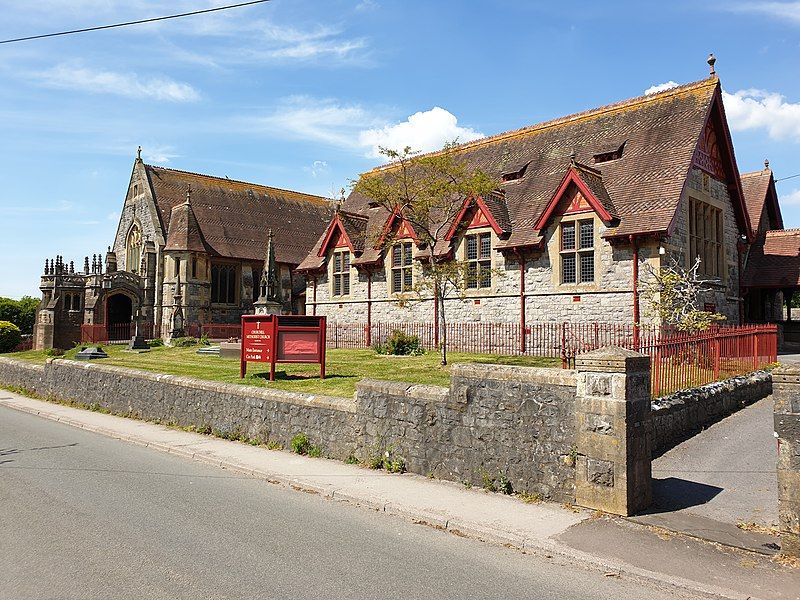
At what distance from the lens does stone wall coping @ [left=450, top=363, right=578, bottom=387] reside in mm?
7957

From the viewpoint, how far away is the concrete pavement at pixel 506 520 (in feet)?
19.2

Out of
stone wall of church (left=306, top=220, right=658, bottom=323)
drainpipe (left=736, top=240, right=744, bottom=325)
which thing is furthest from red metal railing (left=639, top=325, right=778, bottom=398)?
drainpipe (left=736, top=240, right=744, bottom=325)

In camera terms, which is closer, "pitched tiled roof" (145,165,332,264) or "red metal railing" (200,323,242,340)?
"red metal railing" (200,323,242,340)

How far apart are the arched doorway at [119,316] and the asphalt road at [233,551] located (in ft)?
114

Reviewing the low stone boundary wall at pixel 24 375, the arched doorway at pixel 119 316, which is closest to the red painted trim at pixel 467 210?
the low stone boundary wall at pixel 24 375

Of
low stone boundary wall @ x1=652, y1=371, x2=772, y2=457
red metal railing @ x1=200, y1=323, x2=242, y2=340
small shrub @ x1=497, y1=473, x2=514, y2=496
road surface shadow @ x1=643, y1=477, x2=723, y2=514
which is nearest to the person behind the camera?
road surface shadow @ x1=643, y1=477, x2=723, y2=514

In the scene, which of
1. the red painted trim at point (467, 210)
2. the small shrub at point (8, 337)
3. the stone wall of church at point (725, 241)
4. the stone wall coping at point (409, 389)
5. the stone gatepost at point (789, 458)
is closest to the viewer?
the stone gatepost at point (789, 458)

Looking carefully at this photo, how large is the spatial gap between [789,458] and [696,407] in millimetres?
5788

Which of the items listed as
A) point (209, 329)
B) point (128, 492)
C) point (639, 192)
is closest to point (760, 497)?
point (128, 492)

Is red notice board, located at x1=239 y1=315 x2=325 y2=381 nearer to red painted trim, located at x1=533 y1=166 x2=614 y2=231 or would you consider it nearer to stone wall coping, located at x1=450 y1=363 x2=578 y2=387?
stone wall coping, located at x1=450 y1=363 x2=578 y2=387

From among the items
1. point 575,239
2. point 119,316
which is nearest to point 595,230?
point 575,239

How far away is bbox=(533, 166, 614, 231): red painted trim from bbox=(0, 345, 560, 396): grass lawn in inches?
213

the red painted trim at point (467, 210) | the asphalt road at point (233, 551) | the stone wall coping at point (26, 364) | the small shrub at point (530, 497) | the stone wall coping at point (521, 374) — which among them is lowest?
the asphalt road at point (233, 551)

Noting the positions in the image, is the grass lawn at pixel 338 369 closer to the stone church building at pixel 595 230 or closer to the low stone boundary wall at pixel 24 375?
the stone church building at pixel 595 230
